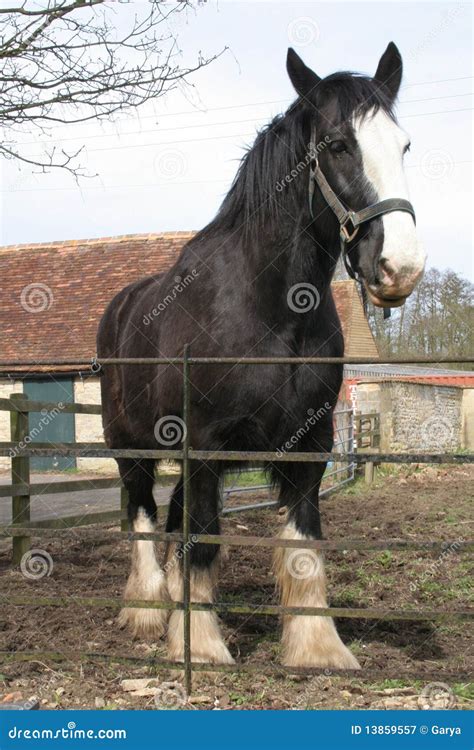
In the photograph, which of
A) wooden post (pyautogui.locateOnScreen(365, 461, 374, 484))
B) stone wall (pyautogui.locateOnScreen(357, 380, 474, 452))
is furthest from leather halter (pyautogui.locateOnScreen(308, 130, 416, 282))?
stone wall (pyautogui.locateOnScreen(357, 380, 474, 452))

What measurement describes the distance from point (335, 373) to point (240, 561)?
9.72 feet

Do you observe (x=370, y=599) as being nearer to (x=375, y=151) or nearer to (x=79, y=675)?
(x=79, y=675)

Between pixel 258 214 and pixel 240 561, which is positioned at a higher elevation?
pixel 258 214

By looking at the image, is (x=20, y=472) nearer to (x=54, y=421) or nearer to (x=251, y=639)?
(x=251, y=639)

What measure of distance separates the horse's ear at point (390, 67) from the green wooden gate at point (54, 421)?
54.7ft

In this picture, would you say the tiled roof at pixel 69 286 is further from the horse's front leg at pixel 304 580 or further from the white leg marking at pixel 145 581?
the horse's front leg at pixel 304 580

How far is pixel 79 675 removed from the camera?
3.85m

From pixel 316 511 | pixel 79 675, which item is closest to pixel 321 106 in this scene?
pixel 316 511

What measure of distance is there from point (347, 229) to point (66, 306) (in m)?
18.3

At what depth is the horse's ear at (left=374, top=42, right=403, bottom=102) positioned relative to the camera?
4.06m

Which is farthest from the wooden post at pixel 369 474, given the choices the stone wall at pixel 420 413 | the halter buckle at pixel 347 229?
the halter buckle at pixel 347 229

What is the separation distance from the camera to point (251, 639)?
176 inches

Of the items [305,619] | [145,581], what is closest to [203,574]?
[305,619]

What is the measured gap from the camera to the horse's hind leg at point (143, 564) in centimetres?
481
